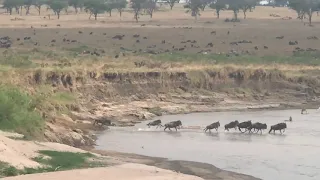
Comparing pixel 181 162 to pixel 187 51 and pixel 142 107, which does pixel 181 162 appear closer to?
pixel 142 107

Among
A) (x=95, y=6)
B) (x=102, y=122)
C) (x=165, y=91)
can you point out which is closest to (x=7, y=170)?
(x=102, y=122)

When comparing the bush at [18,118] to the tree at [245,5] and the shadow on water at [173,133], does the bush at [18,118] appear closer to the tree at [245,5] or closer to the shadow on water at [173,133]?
the shadow on water at [173,133]

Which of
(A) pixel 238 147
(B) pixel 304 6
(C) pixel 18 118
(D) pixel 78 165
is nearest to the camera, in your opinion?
(D) pixel 78 165

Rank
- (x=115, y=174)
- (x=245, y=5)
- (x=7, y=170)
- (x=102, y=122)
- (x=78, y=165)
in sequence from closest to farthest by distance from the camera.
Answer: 1. (x=7, y=170)
2. (x=115, y=174)
3. (x=78, y=165)
4. (x=102, y=122)
5. (x=245, y=5)

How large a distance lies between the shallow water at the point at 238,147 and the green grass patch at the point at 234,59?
14266mm

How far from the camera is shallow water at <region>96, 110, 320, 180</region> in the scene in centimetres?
2262

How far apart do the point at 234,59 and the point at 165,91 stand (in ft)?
35.2

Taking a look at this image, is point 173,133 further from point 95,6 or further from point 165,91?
point 95,6

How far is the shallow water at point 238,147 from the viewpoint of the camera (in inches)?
891

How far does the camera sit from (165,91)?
142ft

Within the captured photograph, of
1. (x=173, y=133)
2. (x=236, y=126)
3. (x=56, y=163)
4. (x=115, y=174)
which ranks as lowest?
(x=173, y=133)

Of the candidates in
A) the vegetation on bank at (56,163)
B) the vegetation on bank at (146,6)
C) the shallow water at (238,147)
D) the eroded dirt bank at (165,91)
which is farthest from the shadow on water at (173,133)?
the vegetation on bank at (146,6)

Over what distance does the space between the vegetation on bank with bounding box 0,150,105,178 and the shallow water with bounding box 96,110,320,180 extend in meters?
4.75

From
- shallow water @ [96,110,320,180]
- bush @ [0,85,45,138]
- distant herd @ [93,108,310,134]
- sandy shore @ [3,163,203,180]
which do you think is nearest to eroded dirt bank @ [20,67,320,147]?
distant herd @ [93,108,310,134]
